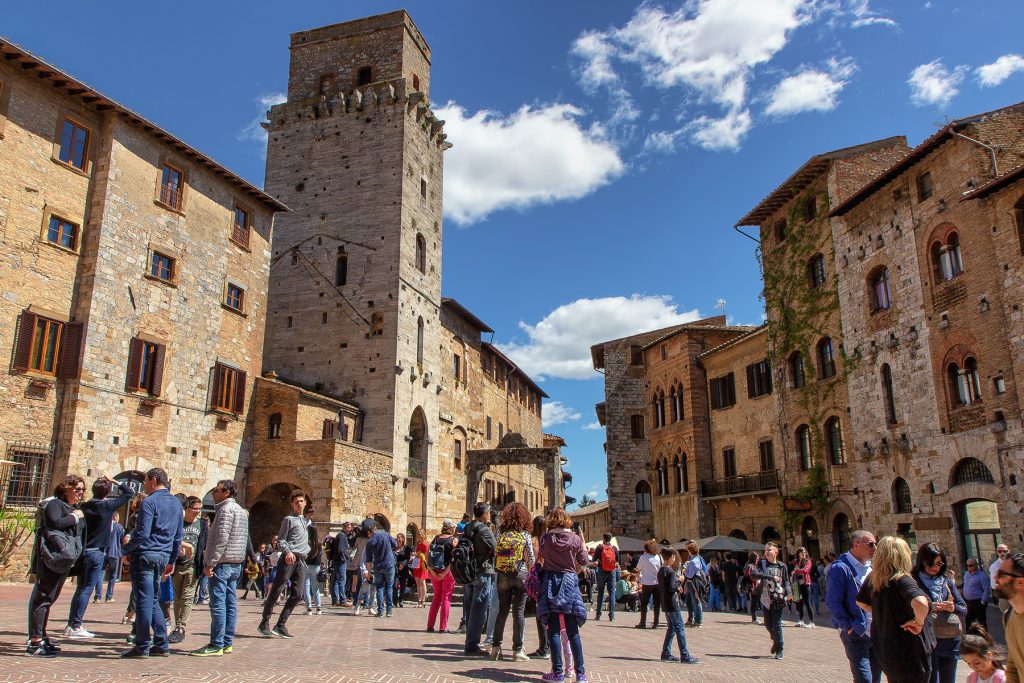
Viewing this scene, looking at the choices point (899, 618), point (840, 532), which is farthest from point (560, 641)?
point (840, 532)

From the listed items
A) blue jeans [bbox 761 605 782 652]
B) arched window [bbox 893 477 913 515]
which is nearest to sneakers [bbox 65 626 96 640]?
blue jeans [bbox 761 605 782 652]

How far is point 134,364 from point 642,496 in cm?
2526

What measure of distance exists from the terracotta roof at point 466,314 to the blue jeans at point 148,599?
28735mm

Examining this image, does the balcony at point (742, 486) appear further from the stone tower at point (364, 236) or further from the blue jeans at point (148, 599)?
the blue jeans at point (148, 599)

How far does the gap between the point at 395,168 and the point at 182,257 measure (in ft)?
38.9

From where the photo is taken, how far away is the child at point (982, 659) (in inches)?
197

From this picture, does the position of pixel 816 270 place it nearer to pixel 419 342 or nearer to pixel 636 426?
pixel 636 426

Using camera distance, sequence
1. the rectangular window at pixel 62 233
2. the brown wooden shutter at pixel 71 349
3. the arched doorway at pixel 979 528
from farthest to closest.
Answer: the rectangular window at pixel 62 233 < the brown wooden shutter at pixel 71 349 < the arched doorway at pixel 979 528

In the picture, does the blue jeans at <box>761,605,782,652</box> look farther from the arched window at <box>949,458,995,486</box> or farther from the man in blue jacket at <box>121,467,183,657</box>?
the arched window at <box>949,458,995,486</box>

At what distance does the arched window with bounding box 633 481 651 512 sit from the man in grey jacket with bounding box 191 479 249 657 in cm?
3208

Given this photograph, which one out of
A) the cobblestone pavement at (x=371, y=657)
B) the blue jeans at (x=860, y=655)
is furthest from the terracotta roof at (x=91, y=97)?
the blue jeans at (x=860, y=655)

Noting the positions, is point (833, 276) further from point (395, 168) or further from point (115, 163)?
point (115, 163)

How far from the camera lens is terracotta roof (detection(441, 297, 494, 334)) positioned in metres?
36.5

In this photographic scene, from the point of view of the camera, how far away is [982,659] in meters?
5.01
